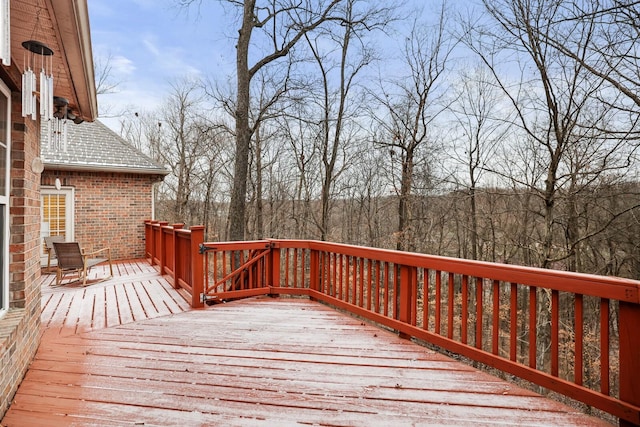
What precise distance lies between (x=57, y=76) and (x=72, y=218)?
7.19m

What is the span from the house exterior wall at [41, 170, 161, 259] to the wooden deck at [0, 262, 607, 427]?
5.41 m

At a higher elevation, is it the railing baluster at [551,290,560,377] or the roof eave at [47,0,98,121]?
the roof eave at [47,0,98,121]

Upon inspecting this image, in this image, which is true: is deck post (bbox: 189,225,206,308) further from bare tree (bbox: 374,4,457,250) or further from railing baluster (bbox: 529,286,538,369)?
bare tree (bbox: 374,4,457,250)

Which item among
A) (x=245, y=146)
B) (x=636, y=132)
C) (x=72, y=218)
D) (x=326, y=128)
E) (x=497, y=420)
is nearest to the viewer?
(x=497, y=420)

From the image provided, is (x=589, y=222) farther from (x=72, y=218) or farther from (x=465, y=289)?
(x=72, y=218)

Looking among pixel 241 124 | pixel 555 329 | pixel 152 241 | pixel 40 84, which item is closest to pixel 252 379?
pixel 555 329

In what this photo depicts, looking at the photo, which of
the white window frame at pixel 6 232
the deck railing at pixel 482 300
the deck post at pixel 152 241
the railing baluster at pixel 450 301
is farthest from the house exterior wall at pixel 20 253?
the deck post at pixel 152 241

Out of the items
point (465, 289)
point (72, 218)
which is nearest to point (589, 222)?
point (465, 289)

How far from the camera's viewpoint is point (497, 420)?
2184 mm

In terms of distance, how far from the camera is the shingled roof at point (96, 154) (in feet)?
28.1

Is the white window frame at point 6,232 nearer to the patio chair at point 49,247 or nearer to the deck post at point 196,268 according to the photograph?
the deck post at point 196,268

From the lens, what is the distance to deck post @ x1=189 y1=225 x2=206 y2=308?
4766 millimetres

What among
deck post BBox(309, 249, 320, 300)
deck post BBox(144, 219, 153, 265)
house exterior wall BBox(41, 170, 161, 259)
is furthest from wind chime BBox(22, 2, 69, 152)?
house exterior wall BBox(41, 170, 161, 259)

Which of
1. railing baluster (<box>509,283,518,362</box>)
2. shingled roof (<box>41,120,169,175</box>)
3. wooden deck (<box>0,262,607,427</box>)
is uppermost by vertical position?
shingled roof (<box>41,120,169,175</box>)
